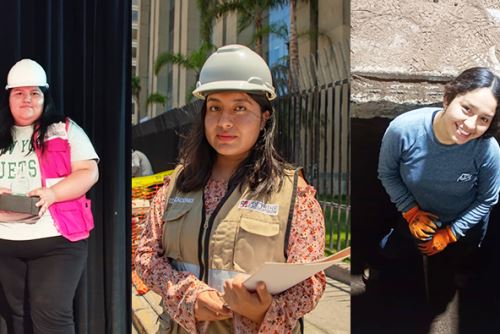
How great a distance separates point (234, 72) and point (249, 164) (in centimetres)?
26

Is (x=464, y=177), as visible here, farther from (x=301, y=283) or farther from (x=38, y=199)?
(x=38, y=199)

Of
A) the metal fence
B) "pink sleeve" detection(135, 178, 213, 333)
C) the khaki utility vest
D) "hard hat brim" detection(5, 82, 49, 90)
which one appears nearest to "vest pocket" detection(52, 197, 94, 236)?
"hard hat brim" detection(5, 82, 49, 90)

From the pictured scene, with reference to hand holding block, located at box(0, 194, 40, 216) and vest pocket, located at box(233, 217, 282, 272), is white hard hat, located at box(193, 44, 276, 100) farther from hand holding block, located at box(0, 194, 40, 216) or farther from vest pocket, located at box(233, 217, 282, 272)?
hand holding block, located at box(0, 194, 40, 216)

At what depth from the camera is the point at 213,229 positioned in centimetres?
129

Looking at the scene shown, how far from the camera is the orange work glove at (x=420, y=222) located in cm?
193

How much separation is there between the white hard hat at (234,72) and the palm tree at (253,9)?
13.3 m

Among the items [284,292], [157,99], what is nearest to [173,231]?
[284,292]

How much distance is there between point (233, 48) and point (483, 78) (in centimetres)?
109

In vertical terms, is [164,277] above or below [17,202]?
below

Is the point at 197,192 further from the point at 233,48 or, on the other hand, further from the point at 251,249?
the point at 233,48

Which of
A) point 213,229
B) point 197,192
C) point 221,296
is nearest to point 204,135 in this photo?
point 197,192

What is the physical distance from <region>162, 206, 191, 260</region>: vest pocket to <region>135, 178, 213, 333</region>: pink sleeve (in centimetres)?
3

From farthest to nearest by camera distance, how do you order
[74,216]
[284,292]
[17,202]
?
[74,216], [17,202], [284,292]

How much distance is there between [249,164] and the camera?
136 cm
